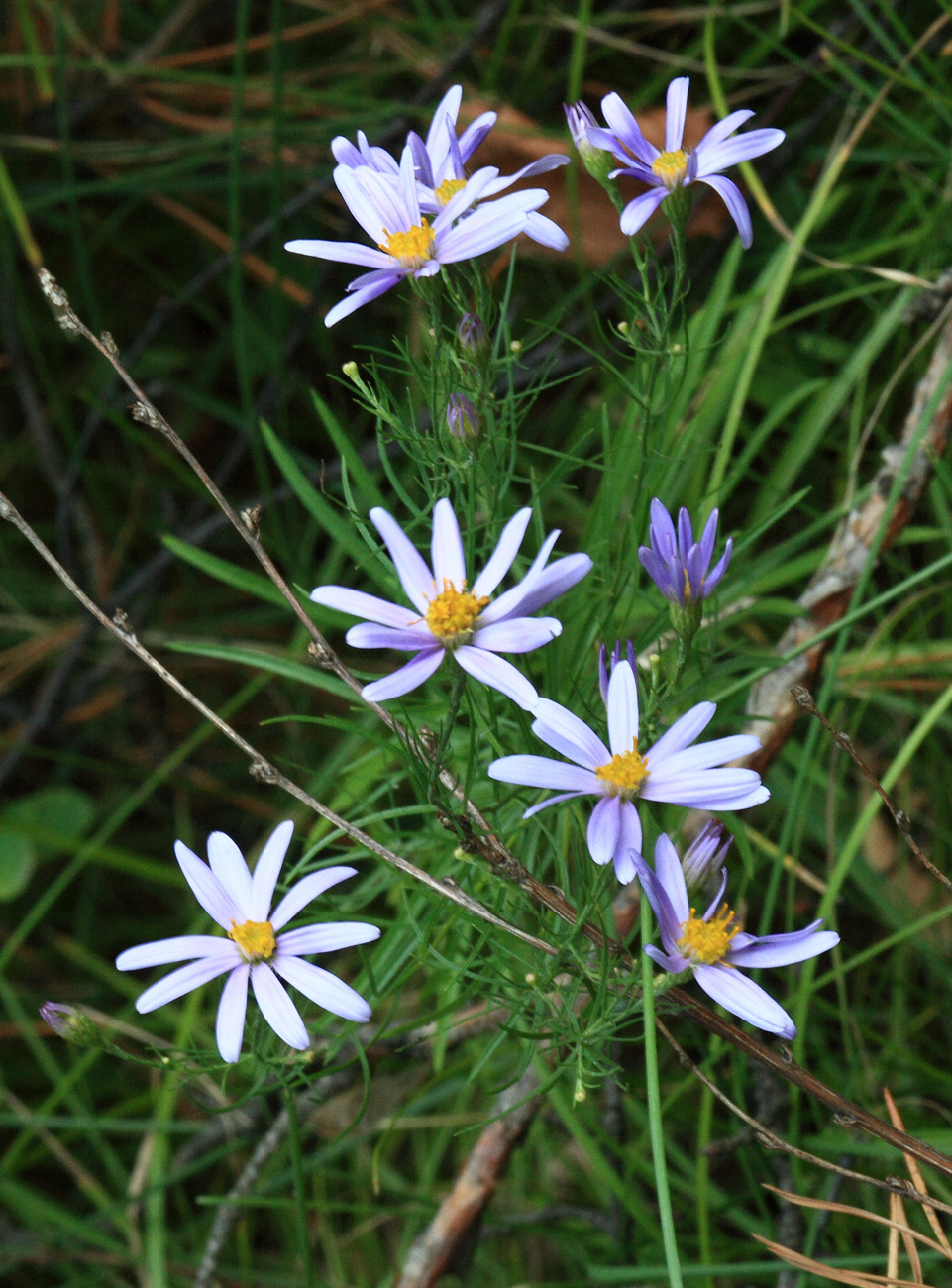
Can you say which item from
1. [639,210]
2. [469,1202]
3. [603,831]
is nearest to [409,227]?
[639,210]

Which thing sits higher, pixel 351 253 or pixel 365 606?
pixel 351 253

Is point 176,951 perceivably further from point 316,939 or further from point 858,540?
point 858,540

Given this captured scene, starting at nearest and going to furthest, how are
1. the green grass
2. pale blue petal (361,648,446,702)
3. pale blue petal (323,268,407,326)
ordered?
pale blue petal (361,648,446,702), pale blue petal (323,268,407,326), the green grass

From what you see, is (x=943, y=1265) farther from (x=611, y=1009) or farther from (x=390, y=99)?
(x=390, y=99)

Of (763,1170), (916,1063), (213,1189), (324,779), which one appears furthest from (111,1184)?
(916,1063)

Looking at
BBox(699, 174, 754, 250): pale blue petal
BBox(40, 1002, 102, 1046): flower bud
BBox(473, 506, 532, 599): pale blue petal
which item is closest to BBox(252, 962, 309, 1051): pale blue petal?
BBox(40, 1002, 102, 1046): flower bud

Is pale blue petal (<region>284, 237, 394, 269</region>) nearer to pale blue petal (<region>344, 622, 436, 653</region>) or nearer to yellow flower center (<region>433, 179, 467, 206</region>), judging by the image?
yellow flower center (<region>433, 179, 467, 206</region>)

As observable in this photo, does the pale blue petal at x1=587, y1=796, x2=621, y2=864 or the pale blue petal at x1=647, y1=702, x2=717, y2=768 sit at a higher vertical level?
the pale blue petal at x1=647, y1=702, x2=717, y2=768
